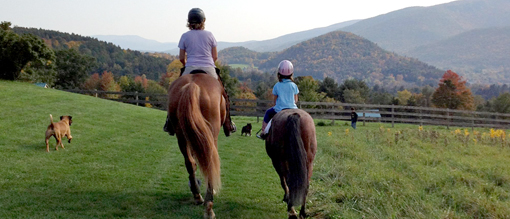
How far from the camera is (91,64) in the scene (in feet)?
197

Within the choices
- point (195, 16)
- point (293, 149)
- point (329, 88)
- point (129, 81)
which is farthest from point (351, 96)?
point (293, 149)

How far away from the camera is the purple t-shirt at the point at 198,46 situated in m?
5.51

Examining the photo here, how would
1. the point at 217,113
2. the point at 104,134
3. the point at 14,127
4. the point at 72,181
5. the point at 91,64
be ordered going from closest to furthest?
the point at 217,113 → the point at 72,181 → the point at 14,127 → the point at 104,134 → the point at 91,64

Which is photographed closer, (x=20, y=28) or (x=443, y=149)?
(x=443, y=149)

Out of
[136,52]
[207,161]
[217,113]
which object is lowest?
[207,161]

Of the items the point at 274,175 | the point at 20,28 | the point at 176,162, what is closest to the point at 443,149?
the point at 274,175

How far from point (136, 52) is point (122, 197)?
343 feet

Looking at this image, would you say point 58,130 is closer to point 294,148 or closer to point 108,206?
point 108,206

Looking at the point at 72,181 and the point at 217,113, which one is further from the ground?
the point at 217,113

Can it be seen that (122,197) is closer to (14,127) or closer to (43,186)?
(43,186)

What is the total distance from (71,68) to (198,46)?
5924cm

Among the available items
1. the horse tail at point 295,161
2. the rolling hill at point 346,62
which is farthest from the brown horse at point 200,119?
the rolling hill at point 346,62

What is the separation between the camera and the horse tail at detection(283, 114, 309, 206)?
4.55 metres

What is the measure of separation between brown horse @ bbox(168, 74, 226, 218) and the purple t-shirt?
35 cm
